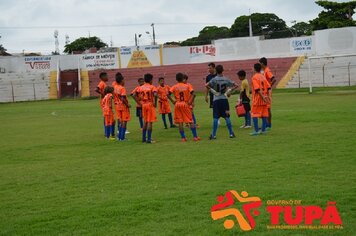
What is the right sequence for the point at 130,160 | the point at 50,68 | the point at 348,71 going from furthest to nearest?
1. the point at 50,68
2. the point at 348,71
3. the point at 130,160

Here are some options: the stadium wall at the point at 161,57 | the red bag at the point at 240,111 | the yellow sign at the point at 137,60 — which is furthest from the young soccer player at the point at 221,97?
the yellow sign at the point at 137,60

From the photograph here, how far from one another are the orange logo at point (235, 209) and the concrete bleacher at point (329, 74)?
42.0 meters

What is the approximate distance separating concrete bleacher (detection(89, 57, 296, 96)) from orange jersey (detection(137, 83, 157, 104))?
38535 millimetres

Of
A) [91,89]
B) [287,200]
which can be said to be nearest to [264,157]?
[287,200]

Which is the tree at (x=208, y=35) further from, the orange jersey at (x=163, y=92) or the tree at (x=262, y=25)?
the orange jersey at (x=163, y=92)

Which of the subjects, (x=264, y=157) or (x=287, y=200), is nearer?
(x=287, y=200)

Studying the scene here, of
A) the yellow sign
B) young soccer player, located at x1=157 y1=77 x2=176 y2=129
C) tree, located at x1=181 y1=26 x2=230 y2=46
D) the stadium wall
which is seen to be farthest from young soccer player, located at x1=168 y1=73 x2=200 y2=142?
tree, located at x1=181 y1=26 x2=230 y2=46

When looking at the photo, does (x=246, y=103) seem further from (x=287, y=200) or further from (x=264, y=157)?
(x=287, y=200)

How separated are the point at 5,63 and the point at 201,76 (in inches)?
903

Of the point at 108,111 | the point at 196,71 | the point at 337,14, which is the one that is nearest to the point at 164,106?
the point at 108,111

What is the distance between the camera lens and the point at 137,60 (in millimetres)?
61469

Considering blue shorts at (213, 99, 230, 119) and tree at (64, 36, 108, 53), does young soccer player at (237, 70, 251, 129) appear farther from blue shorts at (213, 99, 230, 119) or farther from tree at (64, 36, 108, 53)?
tree at (64, 36, 108, 53)

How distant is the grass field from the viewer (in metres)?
6.55

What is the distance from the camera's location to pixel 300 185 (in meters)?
7.92
